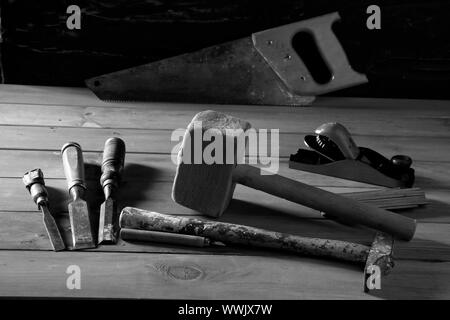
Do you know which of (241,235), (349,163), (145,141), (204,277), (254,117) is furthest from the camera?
(254,117)

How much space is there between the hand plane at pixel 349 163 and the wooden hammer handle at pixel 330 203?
1.00 feet

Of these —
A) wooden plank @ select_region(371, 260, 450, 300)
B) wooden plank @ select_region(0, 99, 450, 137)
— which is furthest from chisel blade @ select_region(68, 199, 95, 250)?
wooden plank @ select_region(0, 99, 450, 137)

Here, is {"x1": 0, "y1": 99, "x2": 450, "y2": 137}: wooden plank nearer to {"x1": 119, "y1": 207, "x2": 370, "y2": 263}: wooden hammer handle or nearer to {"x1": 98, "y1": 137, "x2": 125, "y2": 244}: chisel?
{"x1": 98, "y1": 137, "x2": 125, "y2": 244}: chisel

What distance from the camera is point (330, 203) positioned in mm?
1638

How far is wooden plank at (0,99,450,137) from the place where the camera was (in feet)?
7.59

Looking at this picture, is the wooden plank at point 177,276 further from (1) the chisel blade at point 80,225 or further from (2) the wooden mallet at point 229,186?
(2) the wooden mallet at point 229,186

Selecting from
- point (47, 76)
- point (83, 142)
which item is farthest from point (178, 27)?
point (83, 142)

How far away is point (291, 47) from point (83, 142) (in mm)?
889

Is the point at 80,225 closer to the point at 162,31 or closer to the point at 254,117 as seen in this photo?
the point at 254,117

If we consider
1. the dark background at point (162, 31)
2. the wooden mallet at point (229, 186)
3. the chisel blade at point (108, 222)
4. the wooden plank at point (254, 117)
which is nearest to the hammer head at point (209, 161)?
the wooden mallet at point (229, 186)

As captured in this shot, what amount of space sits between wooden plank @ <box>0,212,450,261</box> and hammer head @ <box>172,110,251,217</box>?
67 millimetres

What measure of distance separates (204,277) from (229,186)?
0.96 feet

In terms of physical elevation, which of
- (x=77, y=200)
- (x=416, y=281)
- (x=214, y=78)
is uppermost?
(x=214, y=78)

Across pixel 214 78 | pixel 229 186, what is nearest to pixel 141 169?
pixel 229 186
